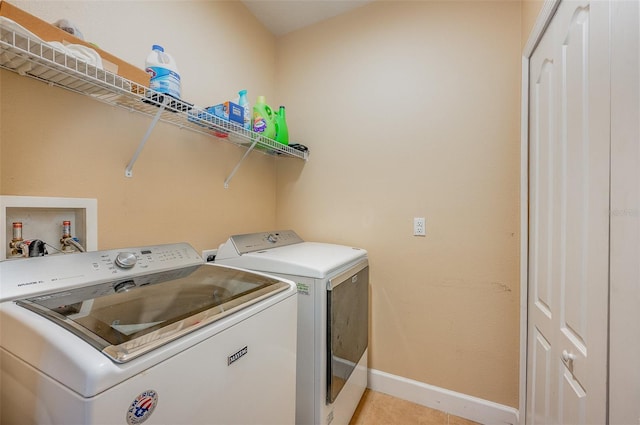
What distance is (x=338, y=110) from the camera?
216 centimetres

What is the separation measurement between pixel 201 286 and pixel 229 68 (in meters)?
1.55

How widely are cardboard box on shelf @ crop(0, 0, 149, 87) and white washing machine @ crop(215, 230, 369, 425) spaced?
0.92 meters

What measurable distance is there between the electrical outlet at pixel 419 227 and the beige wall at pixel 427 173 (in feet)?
0.13

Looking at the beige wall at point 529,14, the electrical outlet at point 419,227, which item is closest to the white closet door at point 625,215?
the beige wall at point 529,14

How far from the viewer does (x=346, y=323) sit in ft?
5.17

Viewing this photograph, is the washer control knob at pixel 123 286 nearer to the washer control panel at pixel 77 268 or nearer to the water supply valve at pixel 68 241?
the washer control panel at pixel 77 268

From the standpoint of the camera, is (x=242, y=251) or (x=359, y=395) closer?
(x=242, y=251)

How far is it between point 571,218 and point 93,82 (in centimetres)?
176

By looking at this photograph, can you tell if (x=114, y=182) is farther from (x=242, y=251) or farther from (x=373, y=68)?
(x=373, y=68)

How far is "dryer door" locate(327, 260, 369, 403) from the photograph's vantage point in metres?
1.39

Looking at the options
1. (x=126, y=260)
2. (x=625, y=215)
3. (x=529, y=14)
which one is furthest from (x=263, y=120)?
(x=625, y=215)

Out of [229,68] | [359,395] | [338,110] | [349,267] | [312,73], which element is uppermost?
[312,73]

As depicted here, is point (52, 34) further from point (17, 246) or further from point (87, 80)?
point (17, 246)

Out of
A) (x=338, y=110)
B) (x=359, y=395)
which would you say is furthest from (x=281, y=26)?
(x=359, y=395)
